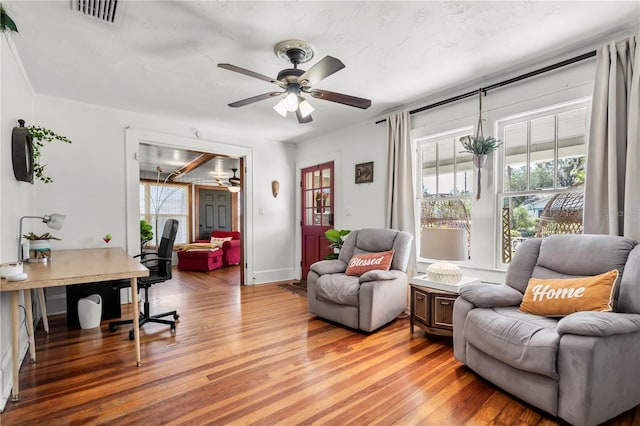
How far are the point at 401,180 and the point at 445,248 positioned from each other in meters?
1.31

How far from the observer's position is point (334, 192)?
482 cm

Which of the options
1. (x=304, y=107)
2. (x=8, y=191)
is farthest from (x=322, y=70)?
(x=8, y=191)

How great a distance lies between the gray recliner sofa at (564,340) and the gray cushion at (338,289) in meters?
0.95

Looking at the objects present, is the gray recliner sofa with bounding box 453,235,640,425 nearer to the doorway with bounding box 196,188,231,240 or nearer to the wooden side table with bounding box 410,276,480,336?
the wooden side table with bounding box 410,276,480,336

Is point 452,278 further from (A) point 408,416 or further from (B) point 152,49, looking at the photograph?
(B) point 152,49

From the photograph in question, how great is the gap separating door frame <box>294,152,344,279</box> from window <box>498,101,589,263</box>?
2.26 meters

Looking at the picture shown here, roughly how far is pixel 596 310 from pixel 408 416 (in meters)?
1.26

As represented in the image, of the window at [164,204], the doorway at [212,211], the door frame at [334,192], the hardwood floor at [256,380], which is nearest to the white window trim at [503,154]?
the hardwood floor at [256,380]

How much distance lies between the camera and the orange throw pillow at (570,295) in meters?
1.83

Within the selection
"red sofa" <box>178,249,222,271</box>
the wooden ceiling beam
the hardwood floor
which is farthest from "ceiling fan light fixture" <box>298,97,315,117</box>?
"red sofa" <box>178,249,222,271</box>

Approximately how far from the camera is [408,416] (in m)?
1.70

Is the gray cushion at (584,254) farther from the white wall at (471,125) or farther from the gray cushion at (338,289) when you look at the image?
the gray cushion at (338,289)

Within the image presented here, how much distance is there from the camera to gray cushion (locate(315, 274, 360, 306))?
Answer: 9.67ft

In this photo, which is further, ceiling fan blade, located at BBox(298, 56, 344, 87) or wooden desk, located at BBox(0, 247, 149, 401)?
ceiling fan blade, located at BBox(298, 56, 344, 87)
